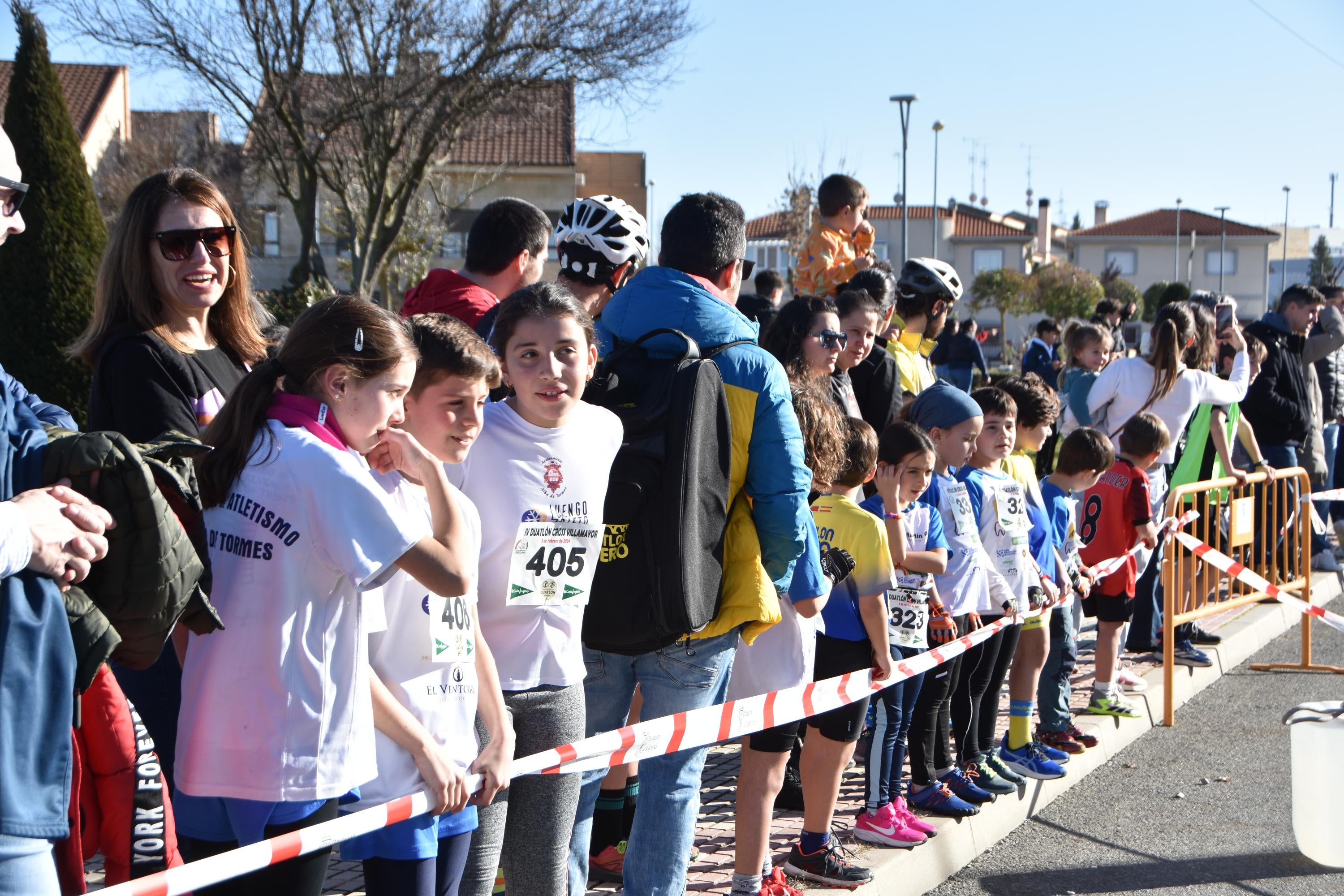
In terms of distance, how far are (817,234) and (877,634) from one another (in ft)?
10.1

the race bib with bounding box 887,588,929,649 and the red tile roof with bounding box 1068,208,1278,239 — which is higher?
the red tile roof with bounding box 1068,208,1278,239

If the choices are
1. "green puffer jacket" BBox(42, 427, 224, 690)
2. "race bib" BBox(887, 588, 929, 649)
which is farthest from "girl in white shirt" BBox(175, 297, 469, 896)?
"race bib" BBox(887, 588, 929, 649)

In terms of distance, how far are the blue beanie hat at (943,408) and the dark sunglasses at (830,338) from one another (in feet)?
1.89

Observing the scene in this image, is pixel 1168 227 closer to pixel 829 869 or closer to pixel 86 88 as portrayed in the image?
pixel 86 88

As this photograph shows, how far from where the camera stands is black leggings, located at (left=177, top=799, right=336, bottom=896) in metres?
2.46

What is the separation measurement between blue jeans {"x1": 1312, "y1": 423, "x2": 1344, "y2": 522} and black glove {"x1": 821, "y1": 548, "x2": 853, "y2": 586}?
31.0 ft

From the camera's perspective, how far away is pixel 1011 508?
16.9 ft

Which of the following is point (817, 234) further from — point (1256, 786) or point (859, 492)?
point (1256, 786)

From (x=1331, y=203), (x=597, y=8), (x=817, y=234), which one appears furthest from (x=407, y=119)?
(x=1331, y=203)

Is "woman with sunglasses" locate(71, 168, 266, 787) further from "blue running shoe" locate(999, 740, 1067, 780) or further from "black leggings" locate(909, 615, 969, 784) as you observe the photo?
"blue running shoe" locate(999, 740, 1067, 780)

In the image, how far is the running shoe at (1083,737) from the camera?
6035 mm

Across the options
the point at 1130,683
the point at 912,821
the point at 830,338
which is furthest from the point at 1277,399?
the point at 830,338

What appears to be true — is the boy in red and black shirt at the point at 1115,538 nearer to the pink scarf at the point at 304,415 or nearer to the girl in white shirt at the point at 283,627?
the girl in white shirt at the point at 283,627

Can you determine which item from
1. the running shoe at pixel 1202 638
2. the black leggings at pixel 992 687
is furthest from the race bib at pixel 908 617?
the running shoe at pixel 1202 638
